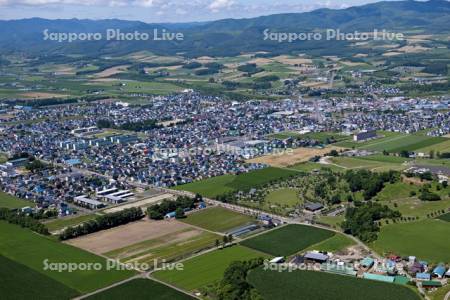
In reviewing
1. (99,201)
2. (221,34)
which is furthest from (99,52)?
(99,201)

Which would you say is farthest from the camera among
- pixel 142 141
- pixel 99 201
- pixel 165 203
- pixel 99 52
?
pixel 99 52

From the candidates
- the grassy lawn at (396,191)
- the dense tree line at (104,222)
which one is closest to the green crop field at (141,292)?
the dense tree line at (104,222)

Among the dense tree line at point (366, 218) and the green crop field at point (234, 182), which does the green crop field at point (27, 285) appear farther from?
the green crop field at point (234, 182)

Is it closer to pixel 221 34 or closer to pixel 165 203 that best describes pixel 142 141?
pixel 165 203

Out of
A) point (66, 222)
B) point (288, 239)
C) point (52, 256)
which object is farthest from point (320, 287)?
point (66, 222)

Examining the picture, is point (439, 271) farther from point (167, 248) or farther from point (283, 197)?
point (283, 197)

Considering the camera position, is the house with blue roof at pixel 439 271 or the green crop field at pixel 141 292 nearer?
the green crop field at pixel 141 292

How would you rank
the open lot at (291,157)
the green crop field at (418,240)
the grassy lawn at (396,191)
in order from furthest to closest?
the open lot at (291,157) < the grassy lawn at (396,191) < the green crop field at (418,240)

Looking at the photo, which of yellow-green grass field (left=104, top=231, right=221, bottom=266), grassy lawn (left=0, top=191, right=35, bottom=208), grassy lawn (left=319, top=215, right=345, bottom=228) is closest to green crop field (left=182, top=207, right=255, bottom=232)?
→ yellow-green grass field (left=104, top=231, right=221, bottom=266)
